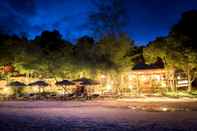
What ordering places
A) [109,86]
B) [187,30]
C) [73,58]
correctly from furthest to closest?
[109,86] → [73,58] → [187,30]

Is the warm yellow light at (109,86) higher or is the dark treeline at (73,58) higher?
the dark treeline at (73,58)

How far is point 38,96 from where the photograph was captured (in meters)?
32.0

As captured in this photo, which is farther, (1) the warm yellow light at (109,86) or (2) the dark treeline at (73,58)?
(1) the warm yellow light at (109,86)

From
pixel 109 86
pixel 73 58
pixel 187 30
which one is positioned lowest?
pixel 109 86

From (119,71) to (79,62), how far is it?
440 centimetres

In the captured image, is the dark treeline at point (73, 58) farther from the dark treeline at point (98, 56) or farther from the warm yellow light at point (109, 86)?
the warm yellow light at point (109, 86)

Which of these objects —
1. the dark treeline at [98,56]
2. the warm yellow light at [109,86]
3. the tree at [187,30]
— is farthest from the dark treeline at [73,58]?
the tree at [187,30]

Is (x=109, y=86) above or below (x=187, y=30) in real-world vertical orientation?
below

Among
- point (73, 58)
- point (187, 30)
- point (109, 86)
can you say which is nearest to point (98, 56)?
point (73, 58)

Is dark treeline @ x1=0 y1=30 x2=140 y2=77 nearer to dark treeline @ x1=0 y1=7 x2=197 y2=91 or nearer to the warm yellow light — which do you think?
dark treeline @ x1=0 y1=7 x2=197 y2=91

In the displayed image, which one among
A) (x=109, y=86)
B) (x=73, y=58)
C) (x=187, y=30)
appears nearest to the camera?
(x=187, y=30)

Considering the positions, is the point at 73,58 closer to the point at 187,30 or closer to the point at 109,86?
the point at 109,86

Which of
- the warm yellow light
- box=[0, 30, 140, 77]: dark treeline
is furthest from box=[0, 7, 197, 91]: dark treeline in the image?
the warm yellow light

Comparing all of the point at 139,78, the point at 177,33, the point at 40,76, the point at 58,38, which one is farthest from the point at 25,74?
the point at 58,38
